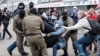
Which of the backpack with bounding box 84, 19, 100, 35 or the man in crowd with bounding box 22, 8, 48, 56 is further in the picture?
the backpack with bounding box 84, 19, 100, 35

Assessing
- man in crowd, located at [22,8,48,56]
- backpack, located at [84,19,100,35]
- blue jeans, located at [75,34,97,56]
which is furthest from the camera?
blue jeans, located at [75,34,97,56]

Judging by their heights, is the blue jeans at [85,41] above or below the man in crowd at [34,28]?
below

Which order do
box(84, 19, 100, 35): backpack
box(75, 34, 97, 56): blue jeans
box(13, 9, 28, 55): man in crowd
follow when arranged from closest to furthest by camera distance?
box(84, 19, 100, 35): backpack → box(75, 34, 97, 56): blue jeans → box(13, 9, 28, 55): man in crowd

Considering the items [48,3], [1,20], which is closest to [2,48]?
[1,20]

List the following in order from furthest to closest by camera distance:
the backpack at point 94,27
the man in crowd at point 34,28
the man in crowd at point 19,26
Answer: the man in crowd at point 19,26 → the backpack at point 94,27 → the man in crowd at point 34,28

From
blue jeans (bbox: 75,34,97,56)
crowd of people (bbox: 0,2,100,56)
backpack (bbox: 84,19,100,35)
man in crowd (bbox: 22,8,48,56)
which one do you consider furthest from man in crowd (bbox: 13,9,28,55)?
backpack (bbox: 84,19,100,35)

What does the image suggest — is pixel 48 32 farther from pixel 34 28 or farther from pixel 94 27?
pixel 94 27

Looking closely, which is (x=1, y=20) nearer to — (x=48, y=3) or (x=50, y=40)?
(x=50, y=40)

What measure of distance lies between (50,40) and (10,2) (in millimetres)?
63409

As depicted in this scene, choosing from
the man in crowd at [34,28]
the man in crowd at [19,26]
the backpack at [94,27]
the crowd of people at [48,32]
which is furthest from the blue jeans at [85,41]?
the man in crowd at [19,26]

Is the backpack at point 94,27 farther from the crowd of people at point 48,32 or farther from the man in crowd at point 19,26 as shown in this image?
the man in crowd at point 19,26

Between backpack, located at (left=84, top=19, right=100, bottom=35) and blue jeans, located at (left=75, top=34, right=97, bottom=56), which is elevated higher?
backpack, located at (left=84, top=19, right=100, bottom=35)

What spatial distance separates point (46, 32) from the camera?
8773mm

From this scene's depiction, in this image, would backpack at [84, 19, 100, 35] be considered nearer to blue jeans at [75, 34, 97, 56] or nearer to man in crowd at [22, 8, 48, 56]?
blue jeans at [75, 34, 97, 56]
